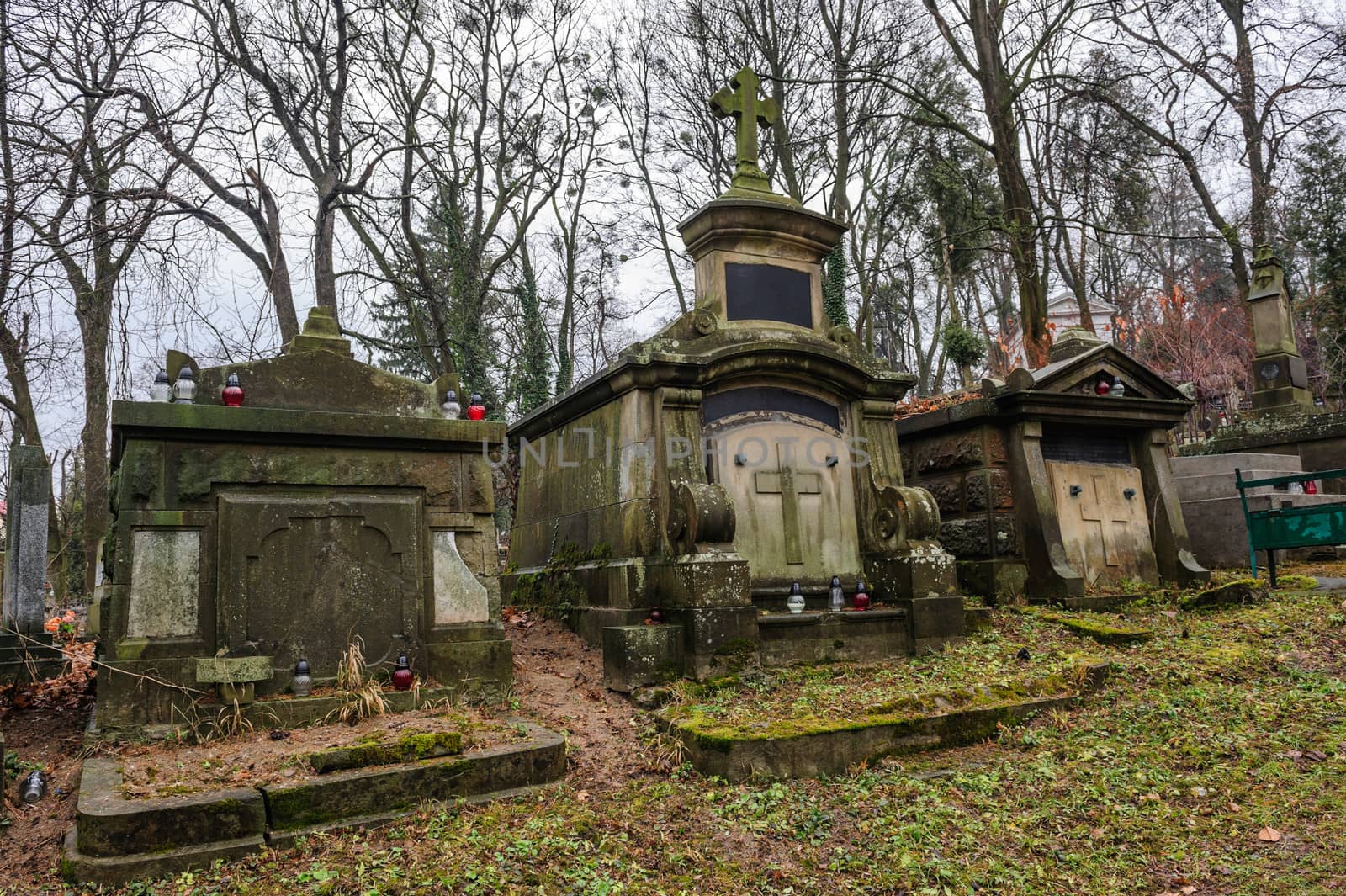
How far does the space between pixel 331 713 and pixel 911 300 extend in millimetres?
21872

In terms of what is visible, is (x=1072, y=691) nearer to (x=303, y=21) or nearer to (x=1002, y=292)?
(x=303, y=21)

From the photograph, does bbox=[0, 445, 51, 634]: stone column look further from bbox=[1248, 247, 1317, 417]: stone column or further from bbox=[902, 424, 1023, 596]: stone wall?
bbox=[1248, 247, 1317, 417]: stone column

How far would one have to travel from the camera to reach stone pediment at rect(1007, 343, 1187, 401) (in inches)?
357

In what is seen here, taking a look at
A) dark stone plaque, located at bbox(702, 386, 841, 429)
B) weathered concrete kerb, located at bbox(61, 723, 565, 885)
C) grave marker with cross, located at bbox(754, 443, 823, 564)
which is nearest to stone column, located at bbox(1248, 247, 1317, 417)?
dark stone plaque, located at bbox(702, 386, 841, 429)

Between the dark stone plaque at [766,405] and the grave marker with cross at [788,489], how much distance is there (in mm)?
386

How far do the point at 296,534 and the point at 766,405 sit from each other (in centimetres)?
394

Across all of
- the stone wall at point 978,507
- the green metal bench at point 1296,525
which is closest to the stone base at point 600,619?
the stone wall at point 978,507

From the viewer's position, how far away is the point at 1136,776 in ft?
15.5

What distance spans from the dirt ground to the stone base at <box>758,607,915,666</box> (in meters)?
1.27

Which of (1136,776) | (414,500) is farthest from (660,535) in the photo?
(1136,776)

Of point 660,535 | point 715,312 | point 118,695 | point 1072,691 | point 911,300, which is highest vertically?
point 911,300

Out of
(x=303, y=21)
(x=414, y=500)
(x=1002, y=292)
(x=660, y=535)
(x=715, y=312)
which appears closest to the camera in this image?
(x=414, y=500)

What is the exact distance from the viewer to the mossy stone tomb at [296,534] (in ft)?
16.7

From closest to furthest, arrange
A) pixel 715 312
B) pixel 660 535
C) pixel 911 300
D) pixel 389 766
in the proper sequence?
pixel 389 766, pixel 660 535, pixel 715 312, pixel 911 300
